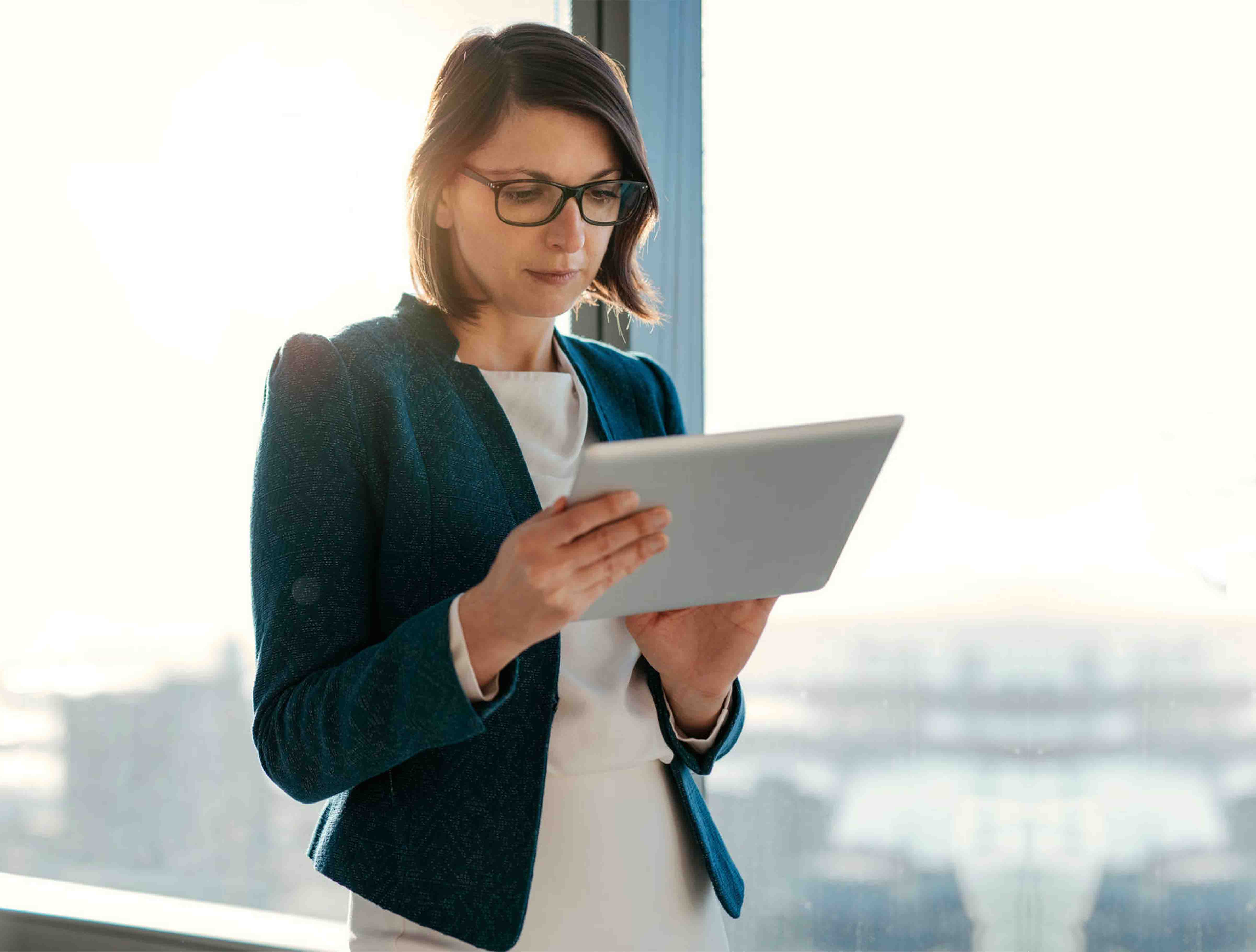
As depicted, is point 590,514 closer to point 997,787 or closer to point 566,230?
point 566,230

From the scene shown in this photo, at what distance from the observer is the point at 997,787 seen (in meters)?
1.80

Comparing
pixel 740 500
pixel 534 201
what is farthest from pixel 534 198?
pixel 740 500

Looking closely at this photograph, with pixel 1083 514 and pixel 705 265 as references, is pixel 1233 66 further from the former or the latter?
pixel 705 265

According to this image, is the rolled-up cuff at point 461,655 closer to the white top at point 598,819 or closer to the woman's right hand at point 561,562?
the woman's right hand at point 561,562

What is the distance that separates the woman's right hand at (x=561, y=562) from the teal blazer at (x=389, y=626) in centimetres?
7

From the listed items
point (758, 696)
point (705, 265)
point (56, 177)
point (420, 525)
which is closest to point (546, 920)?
point (420, 525)

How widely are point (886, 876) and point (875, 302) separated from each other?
1.00 meters

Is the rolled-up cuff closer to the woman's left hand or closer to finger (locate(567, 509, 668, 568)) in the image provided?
finger (locate(567, 509, 668, 568))

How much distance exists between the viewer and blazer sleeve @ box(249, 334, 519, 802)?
2.93 feet

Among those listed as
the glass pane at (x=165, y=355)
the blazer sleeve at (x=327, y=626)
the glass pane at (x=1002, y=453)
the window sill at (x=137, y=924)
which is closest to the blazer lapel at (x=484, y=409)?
the blazer sleeve at (x=327, y=626)

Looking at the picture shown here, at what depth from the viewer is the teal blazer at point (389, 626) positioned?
94 centimetres

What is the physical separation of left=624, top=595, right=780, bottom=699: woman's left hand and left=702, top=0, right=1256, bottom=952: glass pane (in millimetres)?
671

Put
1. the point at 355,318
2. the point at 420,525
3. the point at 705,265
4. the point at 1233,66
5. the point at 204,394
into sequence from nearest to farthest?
the point at 420,525, the point at 1233,66, the point at 705,265, the point at 355,318, the point at 204,394

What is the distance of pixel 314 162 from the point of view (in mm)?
2277
